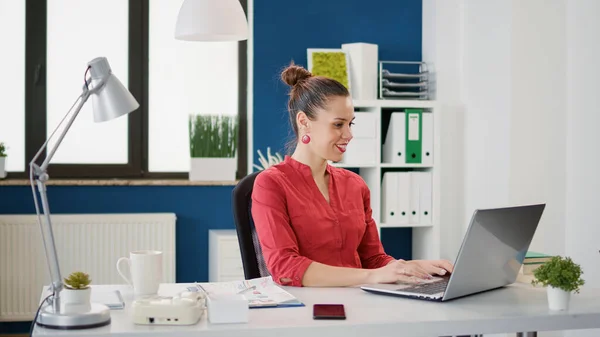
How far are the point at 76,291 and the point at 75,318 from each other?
77mm

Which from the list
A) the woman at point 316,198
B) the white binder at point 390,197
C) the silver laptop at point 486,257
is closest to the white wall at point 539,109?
the white binder at point 390,197

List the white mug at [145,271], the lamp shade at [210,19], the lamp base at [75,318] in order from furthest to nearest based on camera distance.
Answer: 1. the lamp shade at [210,19]
2. the white mug at [145,271]
3. the lamp base at [75,318]

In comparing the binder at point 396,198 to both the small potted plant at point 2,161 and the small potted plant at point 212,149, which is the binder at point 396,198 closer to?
the small potted plant at point 212,149

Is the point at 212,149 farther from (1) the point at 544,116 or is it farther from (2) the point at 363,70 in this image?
(1) the point at 544,116

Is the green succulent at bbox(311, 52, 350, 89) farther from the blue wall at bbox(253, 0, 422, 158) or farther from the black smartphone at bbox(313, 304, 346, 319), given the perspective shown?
the black smartphone at bbox(313, 304, 346, 319)

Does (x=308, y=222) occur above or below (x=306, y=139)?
below

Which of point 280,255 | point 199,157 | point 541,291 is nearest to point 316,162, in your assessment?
point 280,255

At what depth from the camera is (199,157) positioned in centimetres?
443

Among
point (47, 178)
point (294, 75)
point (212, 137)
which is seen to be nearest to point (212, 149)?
point (212, 137)

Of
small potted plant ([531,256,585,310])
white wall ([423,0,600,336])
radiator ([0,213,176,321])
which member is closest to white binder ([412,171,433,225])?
white wall ([423,0,600,336])

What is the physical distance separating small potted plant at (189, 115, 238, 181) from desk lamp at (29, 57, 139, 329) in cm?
257

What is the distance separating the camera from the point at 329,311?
173cm

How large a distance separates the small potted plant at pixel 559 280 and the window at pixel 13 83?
348 cm

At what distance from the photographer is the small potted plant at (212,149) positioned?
14.5ft
